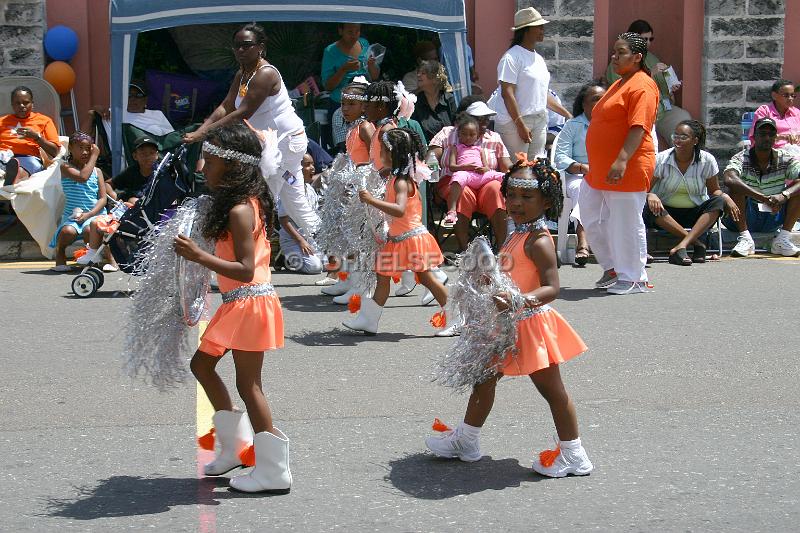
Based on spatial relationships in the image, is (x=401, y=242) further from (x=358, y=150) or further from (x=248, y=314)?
(x=248, y=314)

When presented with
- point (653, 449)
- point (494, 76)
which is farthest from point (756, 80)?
point (653, 449)

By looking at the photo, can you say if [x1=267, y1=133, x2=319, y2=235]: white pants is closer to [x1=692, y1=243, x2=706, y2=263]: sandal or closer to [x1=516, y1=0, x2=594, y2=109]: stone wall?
[x1=692, y1=243, x2=706, y2=263]: sandal

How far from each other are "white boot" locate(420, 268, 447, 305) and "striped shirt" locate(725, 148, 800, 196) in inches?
159

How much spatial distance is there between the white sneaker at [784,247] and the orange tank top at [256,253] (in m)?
7.78

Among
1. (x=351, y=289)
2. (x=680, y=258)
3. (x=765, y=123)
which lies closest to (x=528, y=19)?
(x=765, y=123)

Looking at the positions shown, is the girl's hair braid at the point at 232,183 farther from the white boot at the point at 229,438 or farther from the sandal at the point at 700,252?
the sandal at the point at 700,252

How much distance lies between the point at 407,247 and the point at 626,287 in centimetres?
237

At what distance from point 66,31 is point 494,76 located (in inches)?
185

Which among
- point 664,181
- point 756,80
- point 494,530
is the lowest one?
point 494,530

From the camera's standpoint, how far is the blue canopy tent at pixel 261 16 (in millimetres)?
11898

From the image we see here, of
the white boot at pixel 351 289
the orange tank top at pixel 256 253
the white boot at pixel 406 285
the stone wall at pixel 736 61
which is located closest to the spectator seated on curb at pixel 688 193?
the stone wall at pixel 736 61

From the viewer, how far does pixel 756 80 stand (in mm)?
13930

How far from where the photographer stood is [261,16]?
1198 centimetres

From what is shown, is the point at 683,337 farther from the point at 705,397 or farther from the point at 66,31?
the point at 66,31
